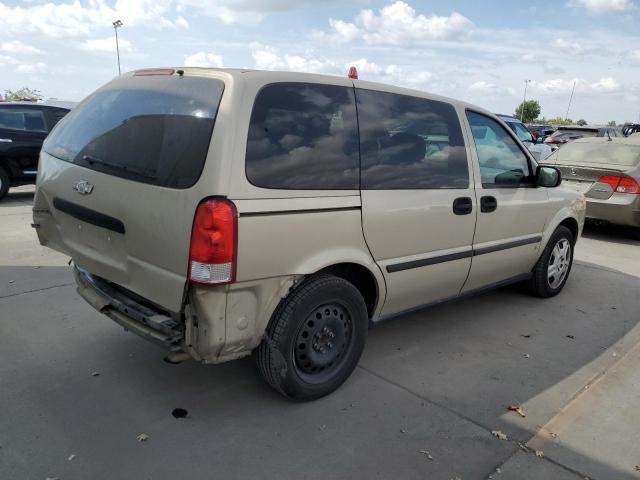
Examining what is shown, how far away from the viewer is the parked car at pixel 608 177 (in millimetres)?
7395

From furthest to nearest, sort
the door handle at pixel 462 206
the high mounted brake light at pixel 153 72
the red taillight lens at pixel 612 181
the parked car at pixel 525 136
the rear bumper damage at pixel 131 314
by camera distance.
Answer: the parked car at pixel 525 136, the red taillight lens at pixel 612 181, the door handle at pixel 462 206, the high mounted brake light at pixel 153 72, the rear bumper damage at pixel 131 314

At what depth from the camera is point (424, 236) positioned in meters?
3.48

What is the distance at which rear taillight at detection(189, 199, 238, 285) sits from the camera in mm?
2424

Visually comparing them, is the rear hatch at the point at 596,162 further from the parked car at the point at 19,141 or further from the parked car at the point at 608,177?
the parked car at the point at 19,141

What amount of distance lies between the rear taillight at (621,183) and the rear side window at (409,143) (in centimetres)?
487

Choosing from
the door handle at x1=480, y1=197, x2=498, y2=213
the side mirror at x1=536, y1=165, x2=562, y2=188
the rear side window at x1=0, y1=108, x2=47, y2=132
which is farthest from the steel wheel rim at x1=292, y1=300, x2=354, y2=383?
the rear side window at x1=0, y1=108, x2=47, y2=132

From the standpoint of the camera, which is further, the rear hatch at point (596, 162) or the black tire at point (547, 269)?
the rear hatch at point (596, 162)

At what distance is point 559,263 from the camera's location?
511cm

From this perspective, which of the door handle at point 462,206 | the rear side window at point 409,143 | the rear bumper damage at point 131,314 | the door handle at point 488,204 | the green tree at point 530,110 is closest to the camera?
the rear bumper damage at point 131,314

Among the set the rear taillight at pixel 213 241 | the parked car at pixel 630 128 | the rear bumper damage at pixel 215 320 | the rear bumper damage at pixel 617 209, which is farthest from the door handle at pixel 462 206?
the parked car at pixel 630 128

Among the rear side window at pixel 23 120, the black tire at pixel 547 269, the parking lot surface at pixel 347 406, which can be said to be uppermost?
the rear side window at pixel 23 120

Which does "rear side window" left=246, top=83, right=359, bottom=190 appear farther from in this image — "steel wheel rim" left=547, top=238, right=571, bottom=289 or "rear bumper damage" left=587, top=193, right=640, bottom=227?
"rear bumper damage" left=587, top=193, right=640, bottom=227

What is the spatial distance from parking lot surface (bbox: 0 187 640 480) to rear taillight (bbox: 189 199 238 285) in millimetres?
917

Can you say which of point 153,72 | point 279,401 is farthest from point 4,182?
point 279,401
